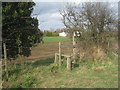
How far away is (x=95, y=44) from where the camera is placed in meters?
10.8

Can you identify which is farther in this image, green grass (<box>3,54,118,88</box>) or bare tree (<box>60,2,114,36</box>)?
bare tree (<box>60,2,114,36</box>)

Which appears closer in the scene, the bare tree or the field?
the field

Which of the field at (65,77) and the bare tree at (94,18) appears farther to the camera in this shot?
the bare tree at (94,18)

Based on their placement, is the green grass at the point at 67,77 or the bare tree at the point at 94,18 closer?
the green grass at the point at 67,77

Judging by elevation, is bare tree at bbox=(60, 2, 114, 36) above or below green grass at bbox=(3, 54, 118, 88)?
above

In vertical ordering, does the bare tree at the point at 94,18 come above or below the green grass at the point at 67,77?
above

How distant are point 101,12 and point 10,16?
566cm

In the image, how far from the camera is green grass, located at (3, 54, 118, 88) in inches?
264

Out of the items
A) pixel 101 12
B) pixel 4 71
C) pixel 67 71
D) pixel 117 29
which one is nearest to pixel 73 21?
pixel 101 12

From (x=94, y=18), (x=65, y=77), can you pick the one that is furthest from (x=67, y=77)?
(x=94, y=18)

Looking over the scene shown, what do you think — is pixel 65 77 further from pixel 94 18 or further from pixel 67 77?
pixel 94 18

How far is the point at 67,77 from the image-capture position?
743cm

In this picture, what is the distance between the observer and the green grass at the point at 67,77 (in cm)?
670

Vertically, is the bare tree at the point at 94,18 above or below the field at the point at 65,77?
above
